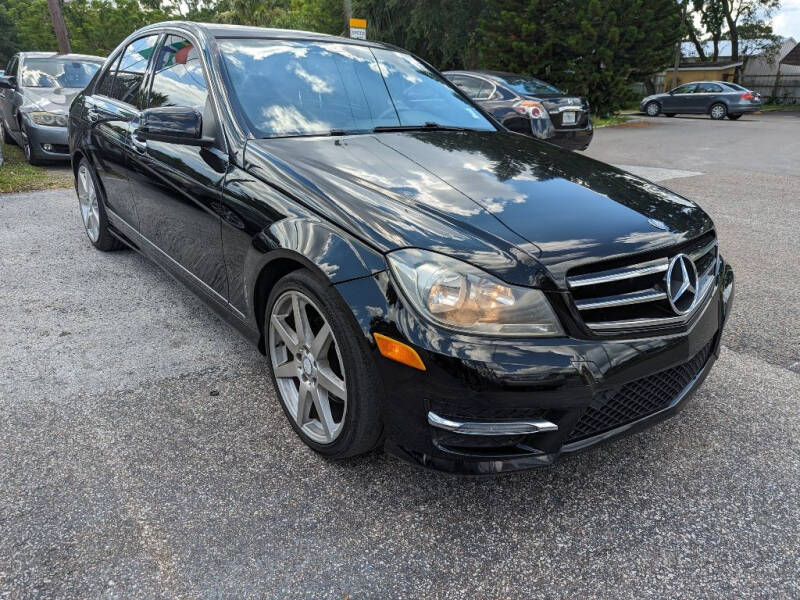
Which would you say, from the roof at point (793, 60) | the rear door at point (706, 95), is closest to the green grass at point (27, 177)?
the rear door at point (706, 95)

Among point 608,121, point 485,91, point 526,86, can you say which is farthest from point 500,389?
point 608,121

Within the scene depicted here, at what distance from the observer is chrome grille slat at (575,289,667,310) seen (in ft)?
6.24

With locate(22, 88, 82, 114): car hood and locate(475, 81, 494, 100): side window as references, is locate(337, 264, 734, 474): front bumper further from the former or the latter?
locate(475, 81, 494, 100): side window

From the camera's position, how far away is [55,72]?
9.45m

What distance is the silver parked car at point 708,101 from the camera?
23641 mm

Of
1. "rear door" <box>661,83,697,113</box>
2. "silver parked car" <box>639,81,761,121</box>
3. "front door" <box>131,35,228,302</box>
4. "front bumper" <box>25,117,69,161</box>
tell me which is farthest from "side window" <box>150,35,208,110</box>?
"rear door" <box>661,83,697,113</box>

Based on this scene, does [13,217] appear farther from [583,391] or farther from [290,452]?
[583,391]

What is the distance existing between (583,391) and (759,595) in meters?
0.78

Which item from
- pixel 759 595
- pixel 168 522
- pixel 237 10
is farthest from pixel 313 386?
pixel 237 10

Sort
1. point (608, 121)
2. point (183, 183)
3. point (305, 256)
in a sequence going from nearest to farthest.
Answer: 1. point (305, 256)
2. point (183, 183)
3. point (608, 121)

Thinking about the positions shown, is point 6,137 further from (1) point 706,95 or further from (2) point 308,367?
(1) point 706,95

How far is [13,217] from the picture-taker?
599cm

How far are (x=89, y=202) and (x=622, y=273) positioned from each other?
4.39 meters

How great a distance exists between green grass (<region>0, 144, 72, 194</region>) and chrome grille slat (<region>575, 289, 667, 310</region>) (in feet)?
24.8
